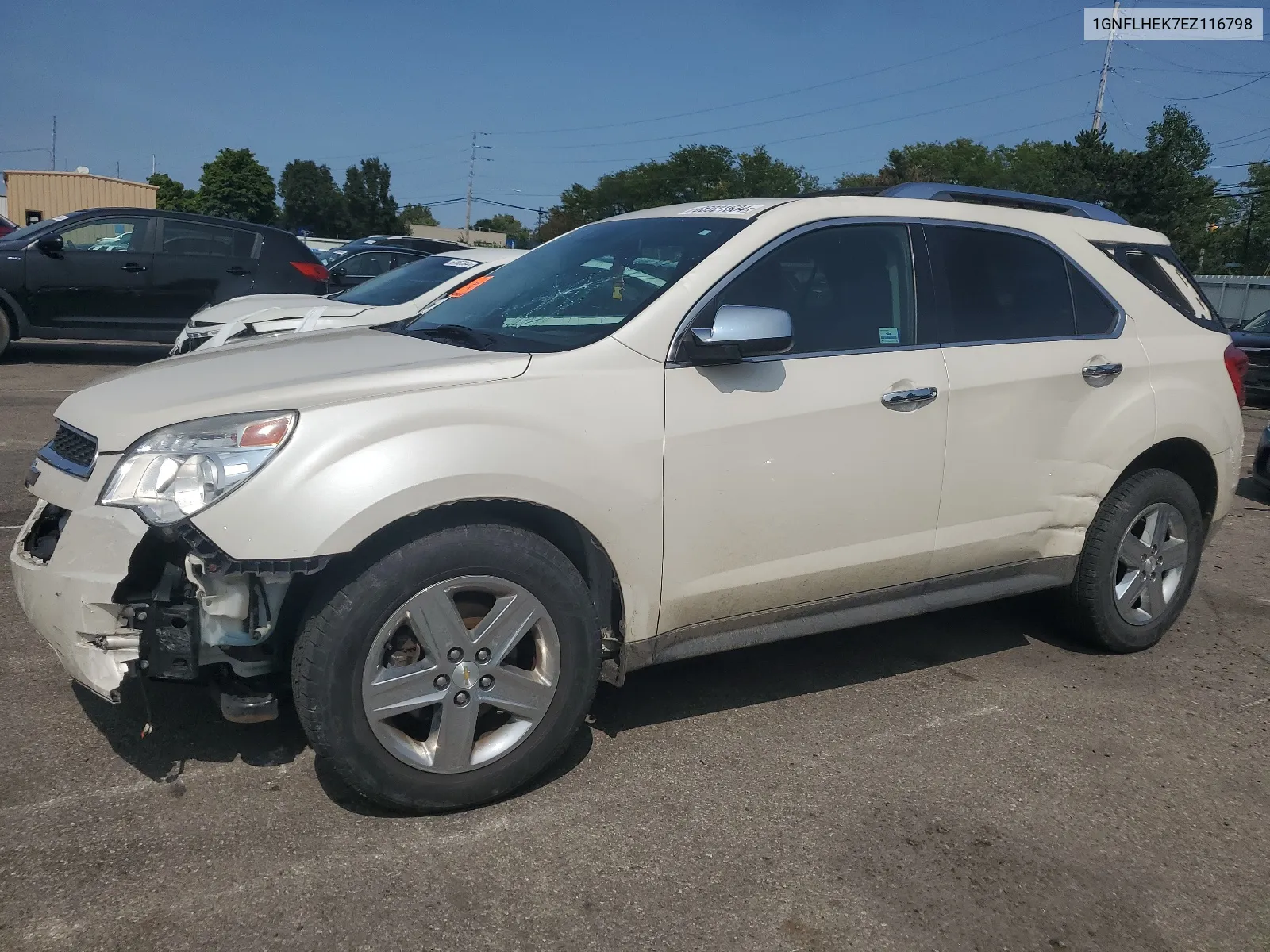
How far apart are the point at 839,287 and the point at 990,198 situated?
1.05 meters

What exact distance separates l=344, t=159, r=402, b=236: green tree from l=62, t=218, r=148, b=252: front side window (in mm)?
77585

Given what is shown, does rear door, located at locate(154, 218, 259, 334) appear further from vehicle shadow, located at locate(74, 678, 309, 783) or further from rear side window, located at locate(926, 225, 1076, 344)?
rear side window, located at locate(926, 225, 1076, 344)

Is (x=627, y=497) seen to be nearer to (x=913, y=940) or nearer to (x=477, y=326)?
(x=477, y=326)

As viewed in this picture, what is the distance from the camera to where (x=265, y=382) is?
3.07 meters

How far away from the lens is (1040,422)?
413cm

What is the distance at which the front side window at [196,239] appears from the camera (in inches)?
499

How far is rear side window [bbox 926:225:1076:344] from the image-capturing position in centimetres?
405

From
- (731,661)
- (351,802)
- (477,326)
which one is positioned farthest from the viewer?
(731,661)

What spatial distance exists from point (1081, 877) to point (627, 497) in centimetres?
164

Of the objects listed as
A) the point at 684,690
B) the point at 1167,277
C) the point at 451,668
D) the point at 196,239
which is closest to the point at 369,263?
the point at 196,239

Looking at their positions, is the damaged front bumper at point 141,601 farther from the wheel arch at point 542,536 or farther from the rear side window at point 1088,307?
the rear side window at point 1088,307

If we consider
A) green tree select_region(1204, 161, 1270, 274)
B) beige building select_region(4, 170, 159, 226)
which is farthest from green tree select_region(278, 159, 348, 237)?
green tree select_region(1204, 161, 1270, 274)

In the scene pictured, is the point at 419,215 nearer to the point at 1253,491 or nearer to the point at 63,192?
the point at 63,192

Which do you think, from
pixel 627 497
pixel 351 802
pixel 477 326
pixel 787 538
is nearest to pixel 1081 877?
pixel 787 538
